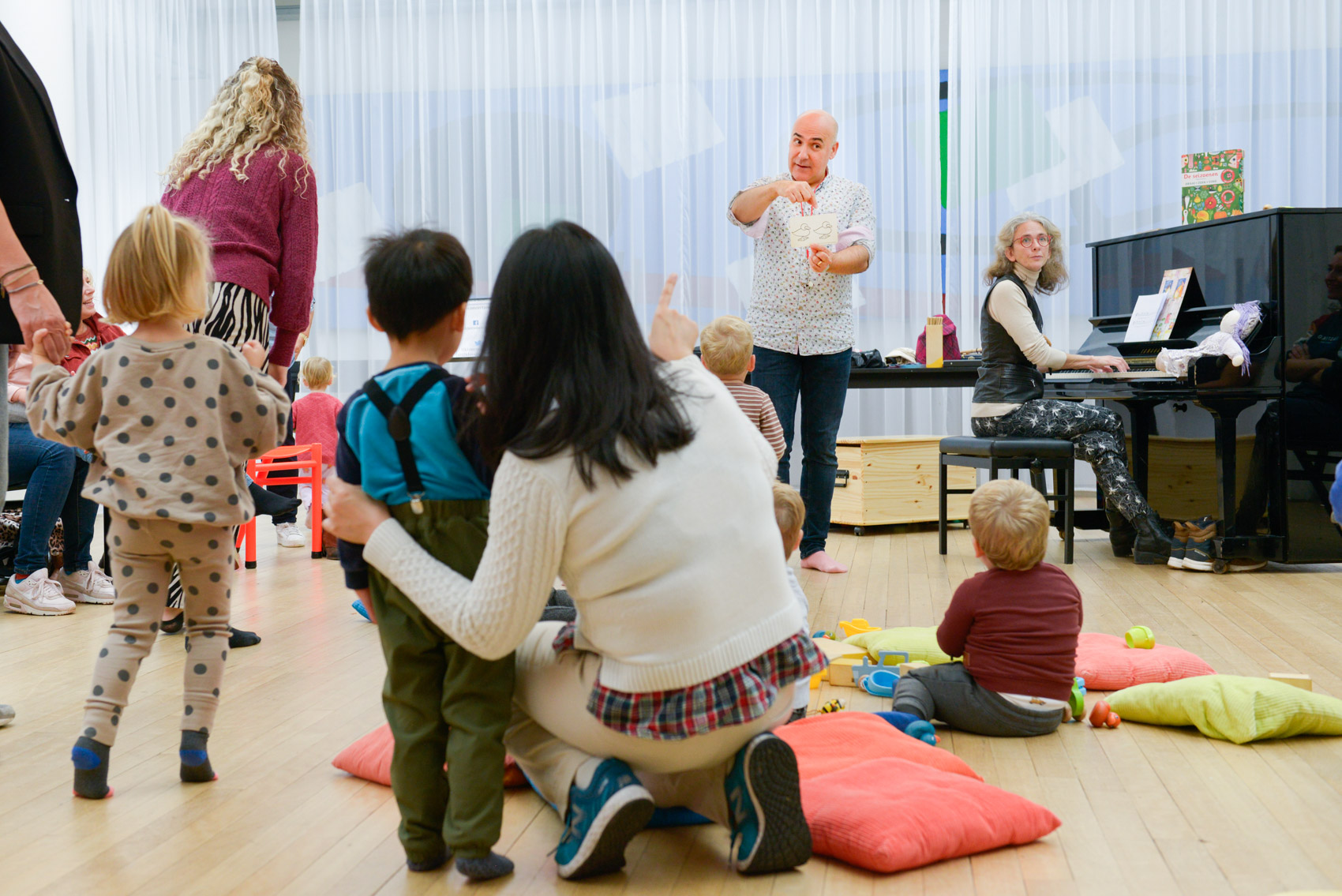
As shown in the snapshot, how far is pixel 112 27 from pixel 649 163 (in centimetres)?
327

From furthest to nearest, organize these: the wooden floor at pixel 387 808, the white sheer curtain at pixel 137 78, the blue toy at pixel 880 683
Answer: the white sheer curtain at pixel 137 78 < the blue toy at pixel 880 683 < the wooden floor at pixel 387 808

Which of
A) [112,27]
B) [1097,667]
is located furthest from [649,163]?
[1097,667]

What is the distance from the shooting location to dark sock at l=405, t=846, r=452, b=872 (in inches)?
56.0

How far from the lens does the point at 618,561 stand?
1.30 metres

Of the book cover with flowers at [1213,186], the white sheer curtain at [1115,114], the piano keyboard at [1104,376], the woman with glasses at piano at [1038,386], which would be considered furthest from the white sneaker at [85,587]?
the white sheer curtain at [1115,114]

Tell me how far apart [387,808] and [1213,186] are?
Answer: 13.1 feet

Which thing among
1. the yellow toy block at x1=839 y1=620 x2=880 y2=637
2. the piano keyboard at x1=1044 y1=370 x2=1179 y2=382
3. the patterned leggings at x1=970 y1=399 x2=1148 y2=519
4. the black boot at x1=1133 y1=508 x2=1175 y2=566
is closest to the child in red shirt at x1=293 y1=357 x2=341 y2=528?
the yellow toy block at x1=839 y1=620 x2=880 y2=637

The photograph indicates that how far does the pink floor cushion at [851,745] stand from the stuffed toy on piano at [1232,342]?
250cm

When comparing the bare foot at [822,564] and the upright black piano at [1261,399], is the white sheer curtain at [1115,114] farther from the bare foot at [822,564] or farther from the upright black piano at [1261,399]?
the bare foot at [822,564]

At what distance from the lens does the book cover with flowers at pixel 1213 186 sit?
4316 mm

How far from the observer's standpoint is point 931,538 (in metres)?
4.80

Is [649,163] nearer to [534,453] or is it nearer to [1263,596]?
[1263,596]

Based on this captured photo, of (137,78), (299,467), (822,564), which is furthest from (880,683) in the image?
(137,78)

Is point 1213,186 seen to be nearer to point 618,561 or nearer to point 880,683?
point 880,683
